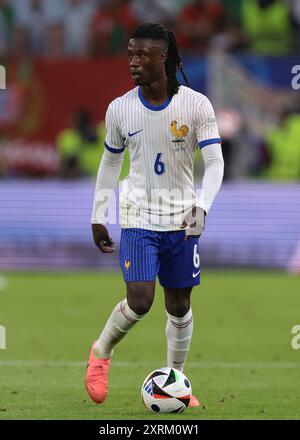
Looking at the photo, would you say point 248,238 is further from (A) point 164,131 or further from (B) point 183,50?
(A) point 164,131

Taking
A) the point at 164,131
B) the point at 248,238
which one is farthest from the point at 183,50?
the point at 164,131

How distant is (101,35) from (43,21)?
1.29 m

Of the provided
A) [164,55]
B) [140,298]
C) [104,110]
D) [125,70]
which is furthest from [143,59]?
[104,110]

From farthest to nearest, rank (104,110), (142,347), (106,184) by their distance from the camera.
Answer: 1. (104,110)
2. (142,347)
3. (106,184)

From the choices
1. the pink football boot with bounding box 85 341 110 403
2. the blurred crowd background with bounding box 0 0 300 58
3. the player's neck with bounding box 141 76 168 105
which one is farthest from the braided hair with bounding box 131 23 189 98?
the blurred crowd background with bounding box 0 0 300 58

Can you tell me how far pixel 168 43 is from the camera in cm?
867

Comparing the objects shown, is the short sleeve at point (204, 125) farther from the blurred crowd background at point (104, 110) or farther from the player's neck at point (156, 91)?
the blurred crowd background at point (104, 110)

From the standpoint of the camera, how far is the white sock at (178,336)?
888cm

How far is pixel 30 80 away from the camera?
22094mm

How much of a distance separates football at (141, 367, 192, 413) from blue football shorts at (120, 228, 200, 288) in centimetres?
67

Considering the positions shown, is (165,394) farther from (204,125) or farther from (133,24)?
(133,24)

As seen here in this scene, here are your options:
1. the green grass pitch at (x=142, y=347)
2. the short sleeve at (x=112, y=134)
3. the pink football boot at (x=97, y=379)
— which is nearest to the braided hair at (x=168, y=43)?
the short sleeve at (x=112, y=134)

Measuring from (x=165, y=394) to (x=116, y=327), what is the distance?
0.63m
